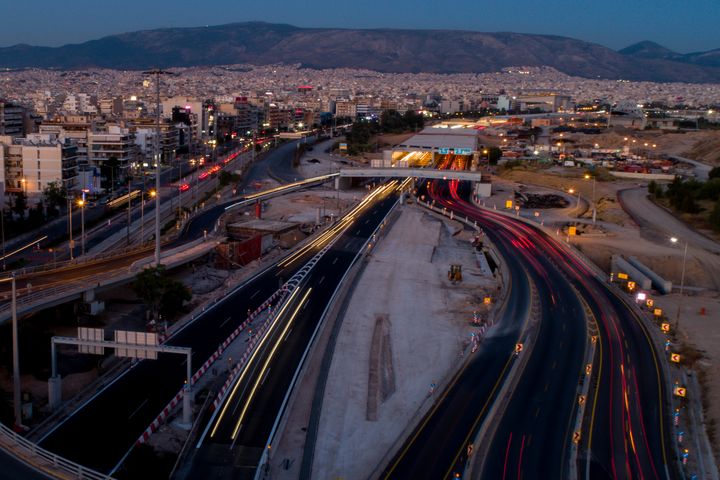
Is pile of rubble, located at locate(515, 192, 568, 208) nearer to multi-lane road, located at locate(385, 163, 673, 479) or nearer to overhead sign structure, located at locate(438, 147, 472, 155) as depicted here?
overhead sign structure, located at locate(438, 147, 472, 155)

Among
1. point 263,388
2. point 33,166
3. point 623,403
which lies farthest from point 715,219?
point 33,166

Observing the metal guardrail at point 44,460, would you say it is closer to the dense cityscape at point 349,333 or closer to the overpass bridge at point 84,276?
the dense cityscape at point 349,333

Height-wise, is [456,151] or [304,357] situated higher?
[456,151]

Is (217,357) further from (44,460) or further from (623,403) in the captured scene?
(623,403)

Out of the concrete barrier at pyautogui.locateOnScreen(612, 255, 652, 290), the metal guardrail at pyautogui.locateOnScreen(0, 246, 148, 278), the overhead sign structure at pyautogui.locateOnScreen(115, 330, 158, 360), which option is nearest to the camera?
the overhead sign structure at pyautogui.locateOnScreen(115, 330, 158, 360)

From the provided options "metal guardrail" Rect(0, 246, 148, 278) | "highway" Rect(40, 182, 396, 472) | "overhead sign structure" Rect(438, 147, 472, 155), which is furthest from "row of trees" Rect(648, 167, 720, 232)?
"highway" Rect(40, 182, 396, 472)
